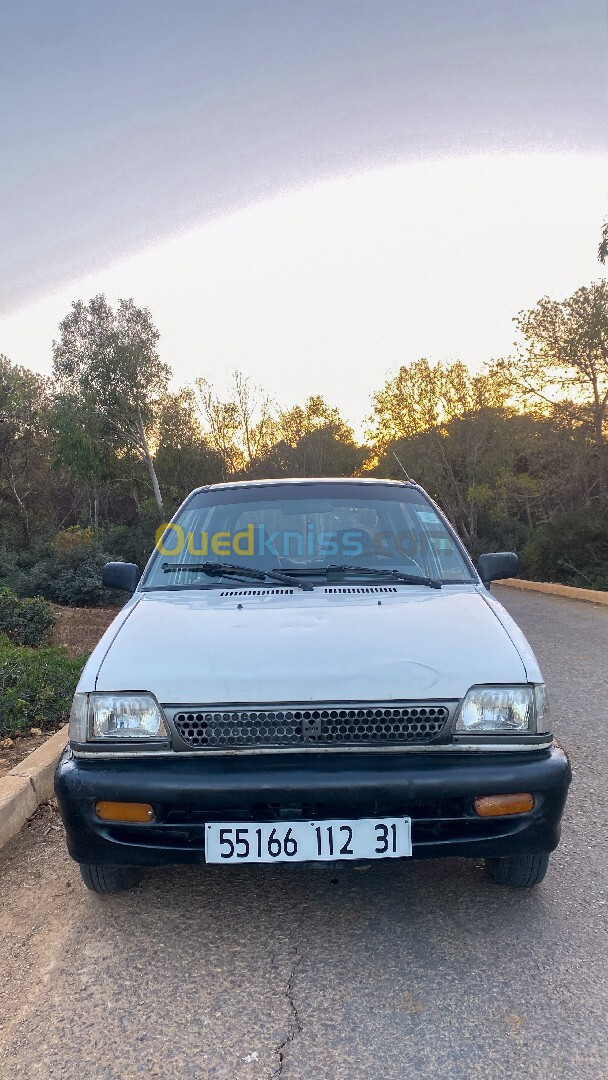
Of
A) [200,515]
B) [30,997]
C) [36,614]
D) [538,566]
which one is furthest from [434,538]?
[538,566]

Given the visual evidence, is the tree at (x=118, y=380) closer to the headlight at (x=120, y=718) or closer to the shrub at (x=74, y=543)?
the shrub at (x=74, y=543)

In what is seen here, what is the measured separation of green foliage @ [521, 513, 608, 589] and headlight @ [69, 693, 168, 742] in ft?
52.1

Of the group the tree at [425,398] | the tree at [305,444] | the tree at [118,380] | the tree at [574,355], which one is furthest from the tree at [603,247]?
the tree at [118,380]

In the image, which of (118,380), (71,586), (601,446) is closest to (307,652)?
(71,586)

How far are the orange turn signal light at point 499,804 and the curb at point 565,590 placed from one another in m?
11.6

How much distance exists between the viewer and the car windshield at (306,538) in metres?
3.64

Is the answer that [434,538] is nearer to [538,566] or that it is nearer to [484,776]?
[484,776]

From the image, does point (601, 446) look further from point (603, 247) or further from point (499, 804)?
point (499, 804)

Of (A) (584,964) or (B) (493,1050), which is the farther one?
(A) (584,964)

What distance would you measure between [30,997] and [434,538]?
101 inches

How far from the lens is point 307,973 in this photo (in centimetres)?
245

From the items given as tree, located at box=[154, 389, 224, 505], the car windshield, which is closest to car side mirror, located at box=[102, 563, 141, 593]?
the car windshield

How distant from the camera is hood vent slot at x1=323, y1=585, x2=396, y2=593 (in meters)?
3.39

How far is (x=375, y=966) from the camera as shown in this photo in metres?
2.48
